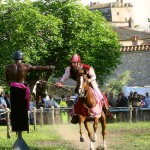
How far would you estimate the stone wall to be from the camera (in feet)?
257

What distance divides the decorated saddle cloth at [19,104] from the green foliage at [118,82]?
5623 centimetres

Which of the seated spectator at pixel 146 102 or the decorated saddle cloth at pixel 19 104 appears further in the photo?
the seated spectator at pixel 146 102

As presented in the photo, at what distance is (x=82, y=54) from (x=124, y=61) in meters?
22.9

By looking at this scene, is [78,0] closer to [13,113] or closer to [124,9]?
[13,113]

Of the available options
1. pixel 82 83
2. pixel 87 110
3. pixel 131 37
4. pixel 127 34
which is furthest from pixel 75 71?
pixel 127 34

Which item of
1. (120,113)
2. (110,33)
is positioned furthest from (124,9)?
(120,113)

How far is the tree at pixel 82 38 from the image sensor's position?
2277 inches

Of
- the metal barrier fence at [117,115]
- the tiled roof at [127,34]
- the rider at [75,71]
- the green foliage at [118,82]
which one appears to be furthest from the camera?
the tiled roof at [127,34]

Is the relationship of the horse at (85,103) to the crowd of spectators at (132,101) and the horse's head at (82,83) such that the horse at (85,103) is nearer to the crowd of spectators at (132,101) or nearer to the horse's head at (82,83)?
the horse's head at (82,83)

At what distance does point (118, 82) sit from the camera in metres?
74.1

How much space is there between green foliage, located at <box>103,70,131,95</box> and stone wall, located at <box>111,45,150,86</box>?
4.15ft

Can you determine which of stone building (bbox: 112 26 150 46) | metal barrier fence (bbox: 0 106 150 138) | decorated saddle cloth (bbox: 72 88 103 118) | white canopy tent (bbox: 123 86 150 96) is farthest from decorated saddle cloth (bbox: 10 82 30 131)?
stone building (bbox: 112 26 150 46)

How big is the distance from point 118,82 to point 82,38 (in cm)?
1749

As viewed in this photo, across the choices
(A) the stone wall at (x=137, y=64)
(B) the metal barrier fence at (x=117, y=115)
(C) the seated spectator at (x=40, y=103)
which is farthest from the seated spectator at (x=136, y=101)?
(A) the stone wall at (x=137, y=64)
